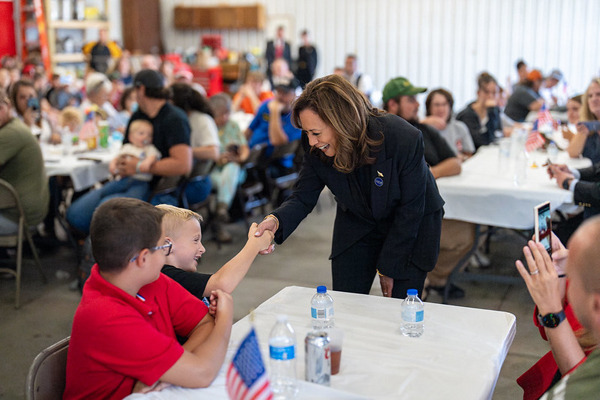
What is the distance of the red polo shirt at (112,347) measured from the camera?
5.13 feet

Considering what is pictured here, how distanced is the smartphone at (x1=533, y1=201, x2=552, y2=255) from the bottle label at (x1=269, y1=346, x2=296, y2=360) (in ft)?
2.55

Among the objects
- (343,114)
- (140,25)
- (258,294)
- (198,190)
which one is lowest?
(258,294)

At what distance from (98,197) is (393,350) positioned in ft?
9.99

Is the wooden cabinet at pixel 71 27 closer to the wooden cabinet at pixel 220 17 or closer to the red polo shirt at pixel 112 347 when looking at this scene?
the wooden cabinet at pixel 220 17

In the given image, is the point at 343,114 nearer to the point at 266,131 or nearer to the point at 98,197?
the point at 98,197

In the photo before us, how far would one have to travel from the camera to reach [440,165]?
3.97 m

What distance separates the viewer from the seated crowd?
63.8 inches

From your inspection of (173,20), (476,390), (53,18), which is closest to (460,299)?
(476,390)

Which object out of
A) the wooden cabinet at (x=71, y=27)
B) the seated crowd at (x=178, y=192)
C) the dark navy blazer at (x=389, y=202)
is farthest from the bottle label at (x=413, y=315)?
the wooden cabinet at (x=71, y=27)

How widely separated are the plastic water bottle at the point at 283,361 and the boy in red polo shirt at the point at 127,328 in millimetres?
170

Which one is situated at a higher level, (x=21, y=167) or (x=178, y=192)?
(x=21, y=167)

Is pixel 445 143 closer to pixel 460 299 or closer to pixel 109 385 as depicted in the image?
pixel 460 299

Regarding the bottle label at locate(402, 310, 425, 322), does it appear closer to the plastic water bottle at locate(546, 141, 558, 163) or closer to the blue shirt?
the plastic water bottle at locate(546, 141, 558, 163)

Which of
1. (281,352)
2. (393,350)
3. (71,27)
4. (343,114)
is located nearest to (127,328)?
(281,352)
